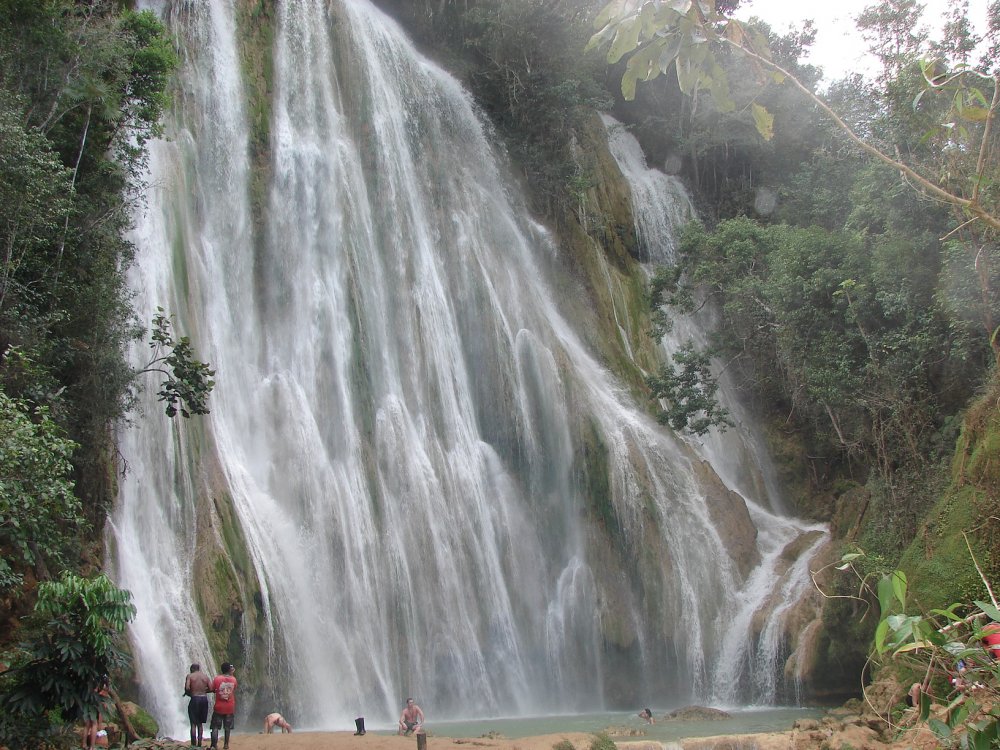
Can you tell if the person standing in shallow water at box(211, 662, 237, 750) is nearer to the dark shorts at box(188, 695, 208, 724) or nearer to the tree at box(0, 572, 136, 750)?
the dark shorts at box(188, 695, 208, 724)

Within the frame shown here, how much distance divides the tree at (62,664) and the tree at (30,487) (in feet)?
3.22

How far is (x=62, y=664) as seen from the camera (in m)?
9.37

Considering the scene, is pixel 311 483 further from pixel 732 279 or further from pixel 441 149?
pixel 732 279

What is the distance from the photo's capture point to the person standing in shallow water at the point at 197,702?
36.1 feet

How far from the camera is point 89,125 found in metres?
16.2

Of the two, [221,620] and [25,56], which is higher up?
[25,56]

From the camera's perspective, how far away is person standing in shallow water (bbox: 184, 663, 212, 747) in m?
11.0

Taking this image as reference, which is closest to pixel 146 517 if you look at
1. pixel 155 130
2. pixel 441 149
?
pixel 155 130

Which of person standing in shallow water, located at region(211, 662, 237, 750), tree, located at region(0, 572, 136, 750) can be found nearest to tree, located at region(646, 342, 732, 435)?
person standing in shallow water, located at region(211, 662, 237, 750)

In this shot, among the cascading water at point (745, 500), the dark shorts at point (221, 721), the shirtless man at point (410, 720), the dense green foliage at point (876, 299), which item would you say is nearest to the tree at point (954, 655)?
the dark shorts at point (221, 721)

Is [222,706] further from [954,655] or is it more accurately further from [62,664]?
[954,655]

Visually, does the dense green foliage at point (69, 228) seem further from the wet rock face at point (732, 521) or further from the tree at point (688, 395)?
the tree at point (688, 395)

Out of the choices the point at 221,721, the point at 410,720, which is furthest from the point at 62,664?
the point at 410,720

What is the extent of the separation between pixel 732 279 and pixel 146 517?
19.0m
